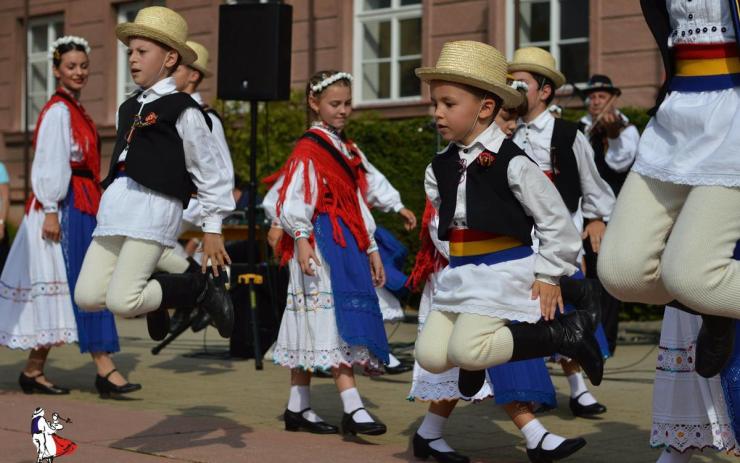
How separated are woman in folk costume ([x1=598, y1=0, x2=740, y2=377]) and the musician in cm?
536

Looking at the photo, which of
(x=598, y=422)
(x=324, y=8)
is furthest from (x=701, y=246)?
(x=324, y=8)

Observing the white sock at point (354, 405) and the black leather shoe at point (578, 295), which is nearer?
the black leather shoe at point (578, 295)

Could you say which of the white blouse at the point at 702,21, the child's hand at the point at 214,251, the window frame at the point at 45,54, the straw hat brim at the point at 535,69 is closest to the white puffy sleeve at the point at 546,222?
the white blouse at the point at 702,21

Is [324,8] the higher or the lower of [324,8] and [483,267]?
the higher

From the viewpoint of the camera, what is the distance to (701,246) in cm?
408

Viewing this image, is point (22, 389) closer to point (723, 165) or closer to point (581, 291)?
point (581, 291)

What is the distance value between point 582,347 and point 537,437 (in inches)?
29.3

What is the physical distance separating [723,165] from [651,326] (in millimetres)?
8282

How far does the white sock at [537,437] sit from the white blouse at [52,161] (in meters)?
3.61

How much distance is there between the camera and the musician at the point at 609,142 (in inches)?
386

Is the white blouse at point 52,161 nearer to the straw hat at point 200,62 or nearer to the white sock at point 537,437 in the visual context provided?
the straw hat at point 200,62

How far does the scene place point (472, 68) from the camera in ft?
17.1

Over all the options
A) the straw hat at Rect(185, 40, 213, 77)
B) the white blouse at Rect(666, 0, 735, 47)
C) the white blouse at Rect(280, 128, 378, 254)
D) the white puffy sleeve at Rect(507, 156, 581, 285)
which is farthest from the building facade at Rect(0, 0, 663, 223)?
the white blouse at Rect(666, 0, 735, 47)

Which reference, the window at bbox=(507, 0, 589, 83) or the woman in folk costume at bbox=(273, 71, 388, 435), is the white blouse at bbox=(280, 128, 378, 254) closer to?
the woman in folk costume at bbox=(273, 71, 388, 435)
